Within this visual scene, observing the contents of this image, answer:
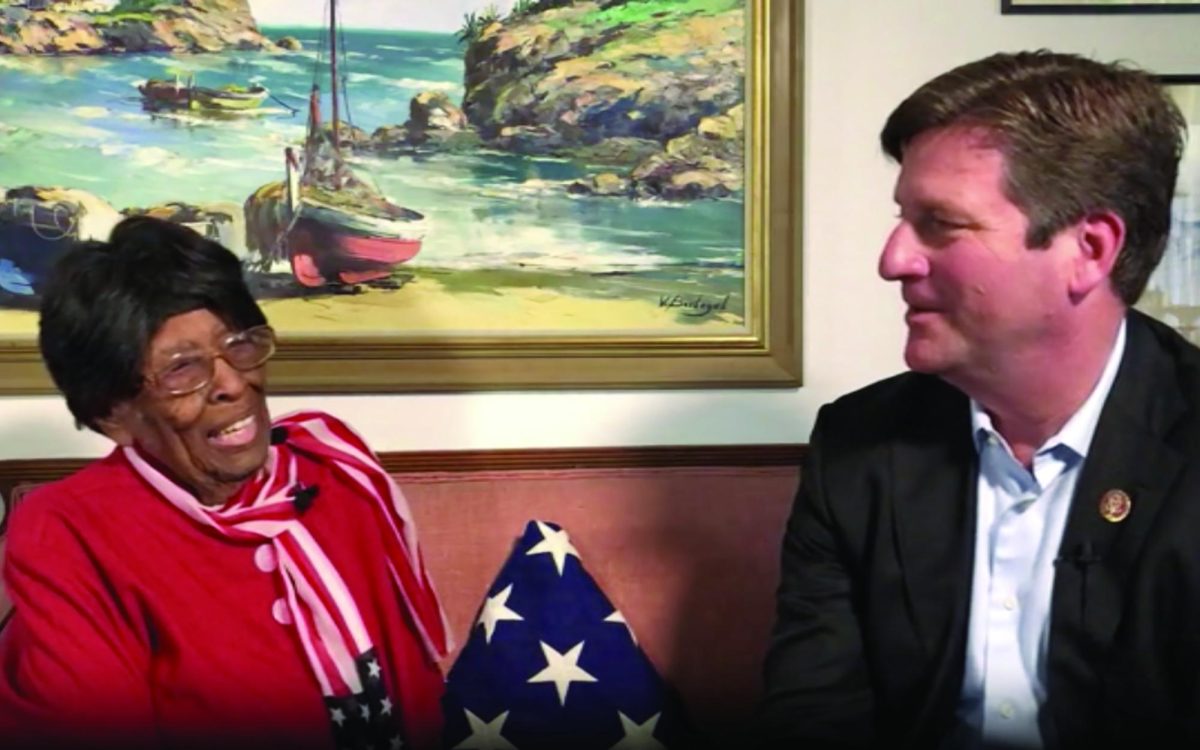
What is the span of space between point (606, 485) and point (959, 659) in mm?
763

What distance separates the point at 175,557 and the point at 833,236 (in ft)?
4.03

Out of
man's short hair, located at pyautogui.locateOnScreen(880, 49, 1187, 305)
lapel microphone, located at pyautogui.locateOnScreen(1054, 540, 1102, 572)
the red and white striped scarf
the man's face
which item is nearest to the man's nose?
the man's face

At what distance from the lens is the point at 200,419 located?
1276 millimetres

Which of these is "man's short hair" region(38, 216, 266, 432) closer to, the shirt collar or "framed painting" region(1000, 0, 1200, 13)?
the shirt collar

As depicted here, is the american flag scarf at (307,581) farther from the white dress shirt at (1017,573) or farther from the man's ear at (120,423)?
the white dress shirt at (1017,573)

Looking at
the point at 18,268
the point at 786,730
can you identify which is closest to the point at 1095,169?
the point at 786,730

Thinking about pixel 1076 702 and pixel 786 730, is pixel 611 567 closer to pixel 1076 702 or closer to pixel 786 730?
pixel 786 730

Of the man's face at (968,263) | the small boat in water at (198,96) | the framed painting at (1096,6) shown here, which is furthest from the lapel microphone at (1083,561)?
the small boat in water at (198,96)

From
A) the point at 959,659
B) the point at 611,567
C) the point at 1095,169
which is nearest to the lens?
the point at 1095,169

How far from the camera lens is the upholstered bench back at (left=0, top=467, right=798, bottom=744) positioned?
1811 millimetres

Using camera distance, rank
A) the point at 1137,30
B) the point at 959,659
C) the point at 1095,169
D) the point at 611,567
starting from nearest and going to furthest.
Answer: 1. the point at 1095,169
2. the point at 959,659
3. the point at 611,567
4. the point at 1137,30

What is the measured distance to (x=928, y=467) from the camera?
129cm
